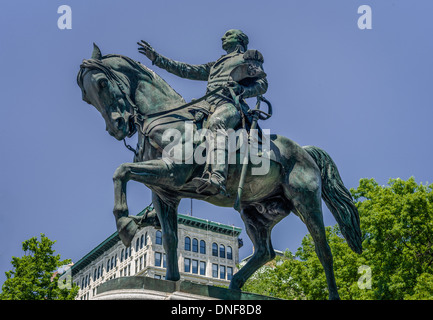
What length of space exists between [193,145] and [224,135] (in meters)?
0.51

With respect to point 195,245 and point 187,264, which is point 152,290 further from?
point 195,245

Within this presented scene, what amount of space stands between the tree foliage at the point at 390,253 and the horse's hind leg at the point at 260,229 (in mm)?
12300

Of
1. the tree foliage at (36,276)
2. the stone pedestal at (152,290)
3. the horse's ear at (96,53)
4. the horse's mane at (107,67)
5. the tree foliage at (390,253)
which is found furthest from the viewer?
the tree foliage at (36,276)

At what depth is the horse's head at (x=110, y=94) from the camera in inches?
379

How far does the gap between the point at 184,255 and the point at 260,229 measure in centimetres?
6067

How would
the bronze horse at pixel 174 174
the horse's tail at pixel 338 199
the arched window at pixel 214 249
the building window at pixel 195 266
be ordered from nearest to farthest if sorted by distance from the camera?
the bronze horse at pixel 174 174 → the horse's tail at pixel 338 199 → the building window at pixel 195 266 → the arched window at pixel 214 249

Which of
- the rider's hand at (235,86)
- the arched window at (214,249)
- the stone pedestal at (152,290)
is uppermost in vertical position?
the arched window at (214,249)

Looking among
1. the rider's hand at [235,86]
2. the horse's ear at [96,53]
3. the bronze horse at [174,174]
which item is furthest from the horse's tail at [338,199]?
the horse's ear at [96,53]

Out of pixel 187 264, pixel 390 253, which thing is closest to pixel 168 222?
pixel 390 253

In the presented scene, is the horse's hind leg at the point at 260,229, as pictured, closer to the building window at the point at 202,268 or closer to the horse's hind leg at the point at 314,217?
the horse's hind leg at the point at 314,217

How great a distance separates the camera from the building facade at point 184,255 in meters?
69.4

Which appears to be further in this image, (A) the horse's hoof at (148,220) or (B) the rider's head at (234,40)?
(B) the rider's head at (234,40)

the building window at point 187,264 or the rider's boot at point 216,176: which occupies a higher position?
the building window at point 187,264

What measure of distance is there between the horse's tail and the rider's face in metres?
2.29
